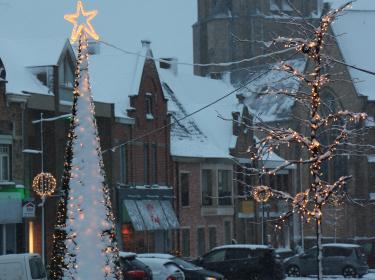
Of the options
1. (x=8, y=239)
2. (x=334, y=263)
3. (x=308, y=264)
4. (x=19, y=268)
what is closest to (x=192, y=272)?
(x=19, y=268)

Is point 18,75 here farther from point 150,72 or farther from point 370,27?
point 370,27

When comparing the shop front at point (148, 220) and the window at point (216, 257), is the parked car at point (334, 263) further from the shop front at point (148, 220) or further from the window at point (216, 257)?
the window at point (216, 257)

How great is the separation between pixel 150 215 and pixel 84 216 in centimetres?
3597

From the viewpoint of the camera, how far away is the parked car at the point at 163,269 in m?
28.5

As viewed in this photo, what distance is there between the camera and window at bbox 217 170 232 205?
5717cm

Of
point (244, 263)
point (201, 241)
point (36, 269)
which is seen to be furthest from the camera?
point (201, 241)

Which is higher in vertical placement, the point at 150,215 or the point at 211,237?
the point at 150,215

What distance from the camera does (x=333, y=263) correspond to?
155 feet

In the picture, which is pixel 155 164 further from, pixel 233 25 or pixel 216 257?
pixel 233 25

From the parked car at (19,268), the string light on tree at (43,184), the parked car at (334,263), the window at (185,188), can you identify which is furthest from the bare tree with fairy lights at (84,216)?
the window at (185,188)

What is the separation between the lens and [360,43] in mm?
80625

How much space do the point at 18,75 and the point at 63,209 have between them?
2805cm

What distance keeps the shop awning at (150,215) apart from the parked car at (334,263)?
6.41 metres

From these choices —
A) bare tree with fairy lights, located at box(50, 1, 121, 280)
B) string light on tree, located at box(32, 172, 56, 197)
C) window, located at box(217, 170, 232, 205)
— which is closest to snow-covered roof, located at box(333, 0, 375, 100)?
window, located at box(217, 170, 232, 205)
